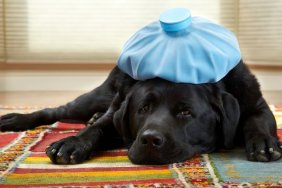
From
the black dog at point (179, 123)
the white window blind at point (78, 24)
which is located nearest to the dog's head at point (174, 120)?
the black dog at point (179, 123)

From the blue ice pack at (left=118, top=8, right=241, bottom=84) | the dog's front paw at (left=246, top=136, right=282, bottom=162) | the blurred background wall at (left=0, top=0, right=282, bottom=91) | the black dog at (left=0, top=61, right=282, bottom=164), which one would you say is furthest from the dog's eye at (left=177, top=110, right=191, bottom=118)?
the blurred background wall at (left=0, top=0, right=282, bottom=91)

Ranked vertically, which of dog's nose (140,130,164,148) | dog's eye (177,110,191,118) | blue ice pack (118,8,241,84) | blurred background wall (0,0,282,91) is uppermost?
blue ice pack (118,8,241,84)

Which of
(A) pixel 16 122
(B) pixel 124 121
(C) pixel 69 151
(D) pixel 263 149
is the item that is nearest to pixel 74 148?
(C) pixel 69 151

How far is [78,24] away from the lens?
4.63 m

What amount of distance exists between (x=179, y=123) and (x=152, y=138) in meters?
0.13

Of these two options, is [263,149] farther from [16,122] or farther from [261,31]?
[261,31]

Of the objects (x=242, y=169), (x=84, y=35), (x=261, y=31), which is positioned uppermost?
(x=242, y=169)

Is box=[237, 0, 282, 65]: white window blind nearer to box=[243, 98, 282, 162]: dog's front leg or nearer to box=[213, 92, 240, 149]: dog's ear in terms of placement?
box=[243, 98, 282, 162]: dog's front leg

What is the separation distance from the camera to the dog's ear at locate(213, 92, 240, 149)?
1706mm

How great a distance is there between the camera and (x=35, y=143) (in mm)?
2014

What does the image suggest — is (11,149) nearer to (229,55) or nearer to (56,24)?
(229,55)

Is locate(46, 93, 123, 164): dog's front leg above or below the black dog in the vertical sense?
below

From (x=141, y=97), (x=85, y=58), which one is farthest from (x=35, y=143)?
(x=85, y=58)

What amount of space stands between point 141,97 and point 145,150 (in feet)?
0.76
